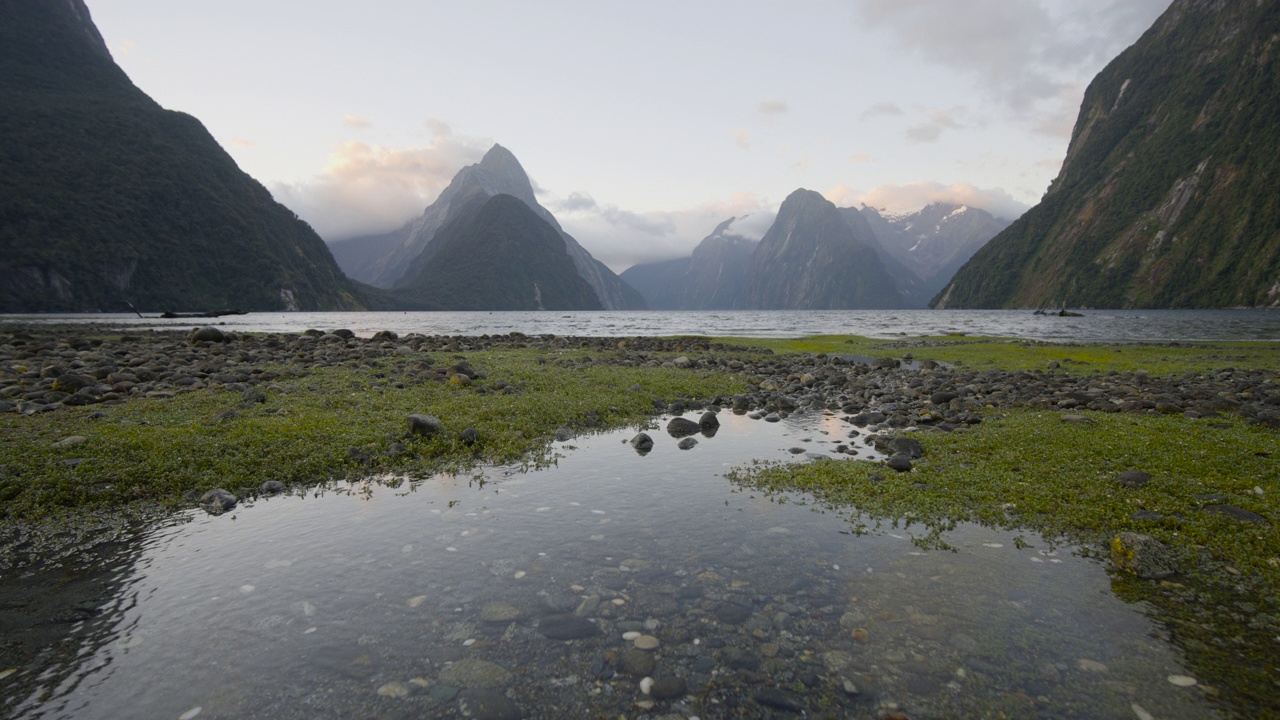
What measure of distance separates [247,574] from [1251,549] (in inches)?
597

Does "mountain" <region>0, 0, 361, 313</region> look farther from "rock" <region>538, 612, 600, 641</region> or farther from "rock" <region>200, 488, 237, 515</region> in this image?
"rock" <region>538, 612, 600, 641</region>

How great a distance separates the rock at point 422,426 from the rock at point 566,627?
31.2 ft

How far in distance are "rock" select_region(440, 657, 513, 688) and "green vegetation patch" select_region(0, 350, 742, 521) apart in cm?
797

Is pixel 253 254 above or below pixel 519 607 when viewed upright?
above

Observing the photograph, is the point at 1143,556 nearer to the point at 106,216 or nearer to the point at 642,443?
the point at 642,443

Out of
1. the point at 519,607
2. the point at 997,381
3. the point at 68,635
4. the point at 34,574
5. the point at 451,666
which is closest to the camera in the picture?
the point at 451,666

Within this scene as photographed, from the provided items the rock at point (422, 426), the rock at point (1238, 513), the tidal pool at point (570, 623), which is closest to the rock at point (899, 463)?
the tidal pool at point (570, 623)

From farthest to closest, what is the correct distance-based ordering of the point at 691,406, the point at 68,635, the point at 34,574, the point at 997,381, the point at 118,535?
the point at 997,381 → the point at 691,406 → the point at 118,535 → the point at 34,574 → the point at 68,635

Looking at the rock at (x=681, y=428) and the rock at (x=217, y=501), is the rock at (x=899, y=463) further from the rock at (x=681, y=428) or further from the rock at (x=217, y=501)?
the rock at (x=217, y=501)

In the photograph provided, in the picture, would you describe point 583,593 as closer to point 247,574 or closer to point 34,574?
point 247,574

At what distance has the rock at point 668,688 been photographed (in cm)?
542

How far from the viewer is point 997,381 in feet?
87.0

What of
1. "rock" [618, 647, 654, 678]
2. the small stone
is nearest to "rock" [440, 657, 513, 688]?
"rock" [618, 647, 654, 678]

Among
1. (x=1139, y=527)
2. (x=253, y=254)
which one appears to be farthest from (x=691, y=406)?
(x=253, y=254)
